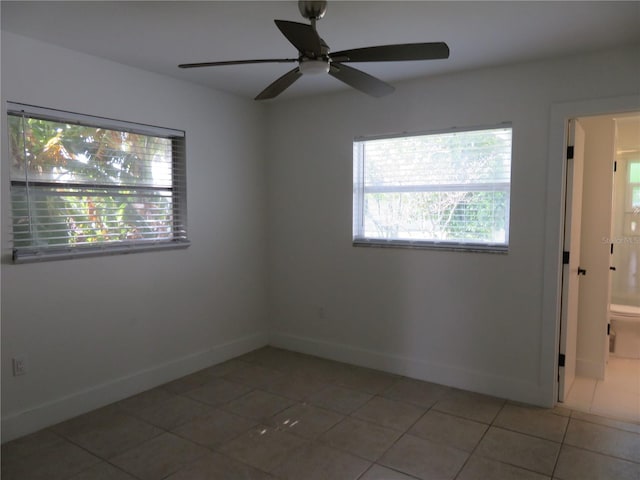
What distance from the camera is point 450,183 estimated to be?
3.45m

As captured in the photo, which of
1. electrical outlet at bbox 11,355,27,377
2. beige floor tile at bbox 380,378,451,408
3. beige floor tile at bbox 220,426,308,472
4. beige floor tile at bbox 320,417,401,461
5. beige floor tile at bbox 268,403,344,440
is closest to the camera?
beige floor tile at bbox 220,426,308,472

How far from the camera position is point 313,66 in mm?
2037

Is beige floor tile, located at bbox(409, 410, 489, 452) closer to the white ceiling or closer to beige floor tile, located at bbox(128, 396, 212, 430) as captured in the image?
beige floor tile, located at bbox(128, 396, 212, 430)

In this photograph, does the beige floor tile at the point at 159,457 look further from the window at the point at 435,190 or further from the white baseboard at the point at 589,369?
the white baseboard at the point at 589,369

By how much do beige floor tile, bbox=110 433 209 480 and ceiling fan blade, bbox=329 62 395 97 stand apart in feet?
7.36

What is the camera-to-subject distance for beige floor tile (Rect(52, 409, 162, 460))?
2586 millimetres

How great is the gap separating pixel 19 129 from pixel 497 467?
11.2 ft

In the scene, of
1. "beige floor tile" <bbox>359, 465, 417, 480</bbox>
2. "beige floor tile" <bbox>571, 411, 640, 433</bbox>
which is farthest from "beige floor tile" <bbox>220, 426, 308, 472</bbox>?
"beige floor tile" <bbox>571, 411, 640, 433</bbox>

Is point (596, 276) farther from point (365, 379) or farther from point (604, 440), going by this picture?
point (365, 379)

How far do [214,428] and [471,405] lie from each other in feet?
5.88

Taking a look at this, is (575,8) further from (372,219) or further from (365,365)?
(365,365)

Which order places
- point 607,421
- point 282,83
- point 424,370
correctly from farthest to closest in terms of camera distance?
1. point 424,370
2. point 607,421
3. point 282,83

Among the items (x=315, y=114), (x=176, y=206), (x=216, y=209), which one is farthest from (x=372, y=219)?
(x=176, y=206)

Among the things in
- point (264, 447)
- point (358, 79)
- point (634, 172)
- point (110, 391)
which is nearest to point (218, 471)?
point (264, 447)
